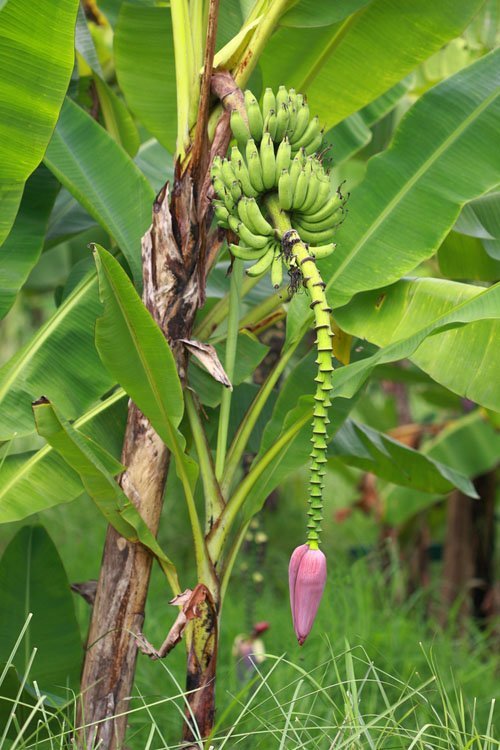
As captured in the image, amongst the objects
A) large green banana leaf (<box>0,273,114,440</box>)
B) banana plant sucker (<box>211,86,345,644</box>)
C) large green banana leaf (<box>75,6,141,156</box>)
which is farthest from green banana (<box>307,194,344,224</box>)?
large green banana leaf (<box>75,6,141,156</box>)

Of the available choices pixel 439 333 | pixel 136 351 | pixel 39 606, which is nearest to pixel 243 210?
pixel 136 351

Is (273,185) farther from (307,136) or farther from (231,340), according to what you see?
(231,340)

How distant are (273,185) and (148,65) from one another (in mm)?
699

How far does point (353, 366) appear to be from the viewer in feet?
4.38

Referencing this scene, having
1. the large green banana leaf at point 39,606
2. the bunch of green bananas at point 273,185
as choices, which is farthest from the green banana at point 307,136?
the large green banana leaf at point 39,606

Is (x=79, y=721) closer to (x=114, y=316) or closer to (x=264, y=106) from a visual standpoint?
(x=114, y=316)

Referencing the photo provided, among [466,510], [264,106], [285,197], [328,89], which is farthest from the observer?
[466,510]

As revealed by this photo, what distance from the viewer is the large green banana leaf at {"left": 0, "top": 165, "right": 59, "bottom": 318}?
1.63 metres

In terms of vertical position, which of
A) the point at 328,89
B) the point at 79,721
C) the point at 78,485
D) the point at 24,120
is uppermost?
the point at 328,89

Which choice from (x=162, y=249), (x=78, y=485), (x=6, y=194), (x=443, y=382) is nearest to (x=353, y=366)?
(x=443, y=382)

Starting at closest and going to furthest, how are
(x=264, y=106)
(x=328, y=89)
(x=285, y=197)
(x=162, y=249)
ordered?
(x=285, y=197), (x=264, y=106), (x=162, y=249), (x=328, y=89)

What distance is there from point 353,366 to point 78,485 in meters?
0.53

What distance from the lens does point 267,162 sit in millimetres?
1181

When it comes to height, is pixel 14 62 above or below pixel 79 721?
above
